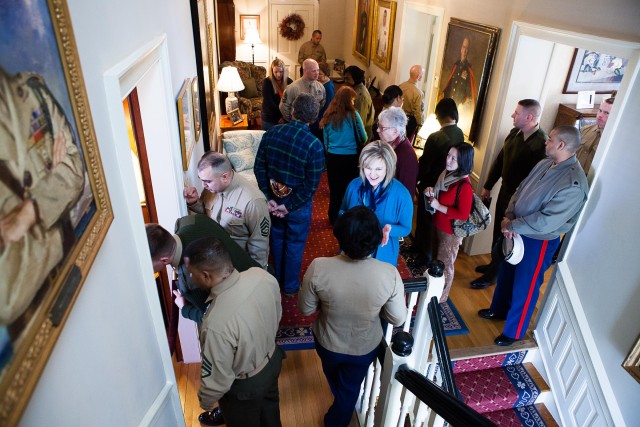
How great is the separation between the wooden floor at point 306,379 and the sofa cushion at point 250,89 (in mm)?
5755

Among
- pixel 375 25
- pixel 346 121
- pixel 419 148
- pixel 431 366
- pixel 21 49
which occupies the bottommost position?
pixel 431 366

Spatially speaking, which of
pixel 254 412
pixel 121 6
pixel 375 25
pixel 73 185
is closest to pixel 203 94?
pixel 121 6

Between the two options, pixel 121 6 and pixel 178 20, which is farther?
pixel 178 20

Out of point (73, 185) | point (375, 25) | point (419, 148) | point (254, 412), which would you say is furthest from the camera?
point (375, 25)

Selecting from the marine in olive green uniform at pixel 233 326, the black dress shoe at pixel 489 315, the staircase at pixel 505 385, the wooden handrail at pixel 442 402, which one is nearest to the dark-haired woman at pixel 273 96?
the black dress shoe at pixel 489 315

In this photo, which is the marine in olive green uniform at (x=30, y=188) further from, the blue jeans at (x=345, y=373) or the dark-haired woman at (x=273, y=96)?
the dark-haired woman at (x=273, y=96)

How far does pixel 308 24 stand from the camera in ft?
33.9

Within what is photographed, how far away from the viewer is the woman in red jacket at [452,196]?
340 centimetres

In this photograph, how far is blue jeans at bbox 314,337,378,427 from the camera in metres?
2.45

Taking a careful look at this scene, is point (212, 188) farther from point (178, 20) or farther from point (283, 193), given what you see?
point (178, 20)

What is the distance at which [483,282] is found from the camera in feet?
14.8

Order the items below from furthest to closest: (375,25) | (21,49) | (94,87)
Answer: (375,25), (94,87), (21,49)

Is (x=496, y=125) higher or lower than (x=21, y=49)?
lower

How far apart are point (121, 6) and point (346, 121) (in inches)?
126
